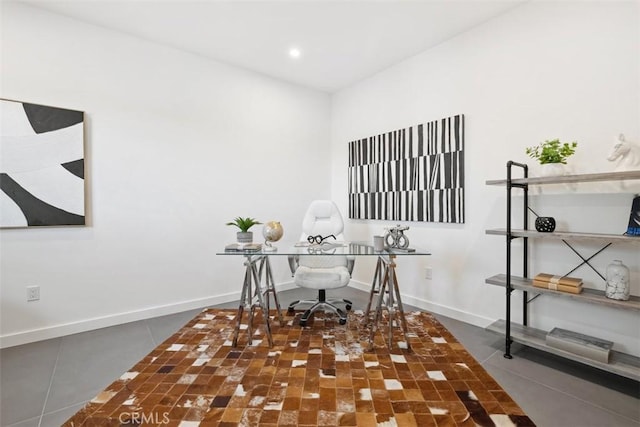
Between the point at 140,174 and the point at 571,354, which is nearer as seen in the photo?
the point at 571,354

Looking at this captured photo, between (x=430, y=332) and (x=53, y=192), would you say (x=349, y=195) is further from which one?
(x=53, y=192)

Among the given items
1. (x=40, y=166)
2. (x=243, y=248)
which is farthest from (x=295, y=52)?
(x=40, y=166)

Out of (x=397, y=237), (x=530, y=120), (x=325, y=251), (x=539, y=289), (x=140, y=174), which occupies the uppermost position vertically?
(x=530, y=120)

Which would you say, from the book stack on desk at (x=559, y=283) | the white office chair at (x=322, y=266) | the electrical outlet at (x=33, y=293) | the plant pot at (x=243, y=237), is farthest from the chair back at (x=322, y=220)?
the electrical outlet at (x=33, y=293)

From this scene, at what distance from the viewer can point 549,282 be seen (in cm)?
211

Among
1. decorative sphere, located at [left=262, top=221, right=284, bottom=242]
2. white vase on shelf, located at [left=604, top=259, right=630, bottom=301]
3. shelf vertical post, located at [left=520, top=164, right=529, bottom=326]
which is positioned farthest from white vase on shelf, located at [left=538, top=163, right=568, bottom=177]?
decorative sphere, located at [left=262, top=221, right=284, bottom=242]

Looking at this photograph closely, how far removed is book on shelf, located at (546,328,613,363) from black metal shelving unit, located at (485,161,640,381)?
31 millimetres

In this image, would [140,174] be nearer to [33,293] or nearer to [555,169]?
[33,293]

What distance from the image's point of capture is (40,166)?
2.46 m

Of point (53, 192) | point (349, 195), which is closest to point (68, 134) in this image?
point (53, 192)

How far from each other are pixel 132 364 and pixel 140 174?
66.9 inches

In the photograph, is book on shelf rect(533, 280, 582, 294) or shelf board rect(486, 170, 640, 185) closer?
shelf board rect(486, 170, 640, 185)

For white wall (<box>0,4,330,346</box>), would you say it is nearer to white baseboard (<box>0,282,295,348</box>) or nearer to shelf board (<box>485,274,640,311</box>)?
white baseboard (<box>0,282,295,348</box>)

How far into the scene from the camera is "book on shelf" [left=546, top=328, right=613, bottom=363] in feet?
6.07
